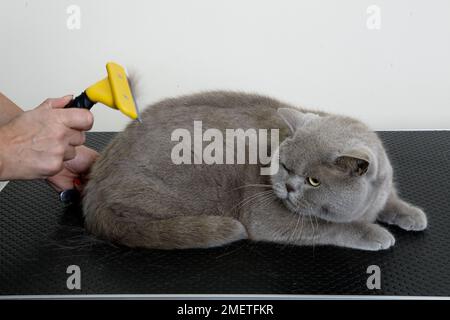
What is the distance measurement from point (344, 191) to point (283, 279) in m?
0.24

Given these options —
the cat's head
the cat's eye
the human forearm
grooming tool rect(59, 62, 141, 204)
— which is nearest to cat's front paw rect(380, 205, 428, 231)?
the cat's head

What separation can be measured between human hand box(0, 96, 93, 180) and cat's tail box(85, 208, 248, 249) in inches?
7.7

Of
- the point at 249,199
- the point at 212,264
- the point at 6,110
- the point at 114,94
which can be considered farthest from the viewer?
the point at 6,110

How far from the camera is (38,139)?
1.52 m

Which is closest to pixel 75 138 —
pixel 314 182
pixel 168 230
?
pixel 168 230

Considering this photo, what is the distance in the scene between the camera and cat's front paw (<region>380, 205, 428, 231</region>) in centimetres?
169

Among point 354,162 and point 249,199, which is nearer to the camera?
point 354,162

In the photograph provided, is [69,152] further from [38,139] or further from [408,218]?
[408,218]

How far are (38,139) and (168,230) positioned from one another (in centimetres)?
36

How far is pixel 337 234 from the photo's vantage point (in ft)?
5.32

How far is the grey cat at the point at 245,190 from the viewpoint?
5.13 feet

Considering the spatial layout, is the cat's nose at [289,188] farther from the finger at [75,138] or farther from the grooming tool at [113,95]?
the finger at [75,138]

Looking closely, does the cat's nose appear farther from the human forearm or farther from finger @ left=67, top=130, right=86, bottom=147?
the human forearm
